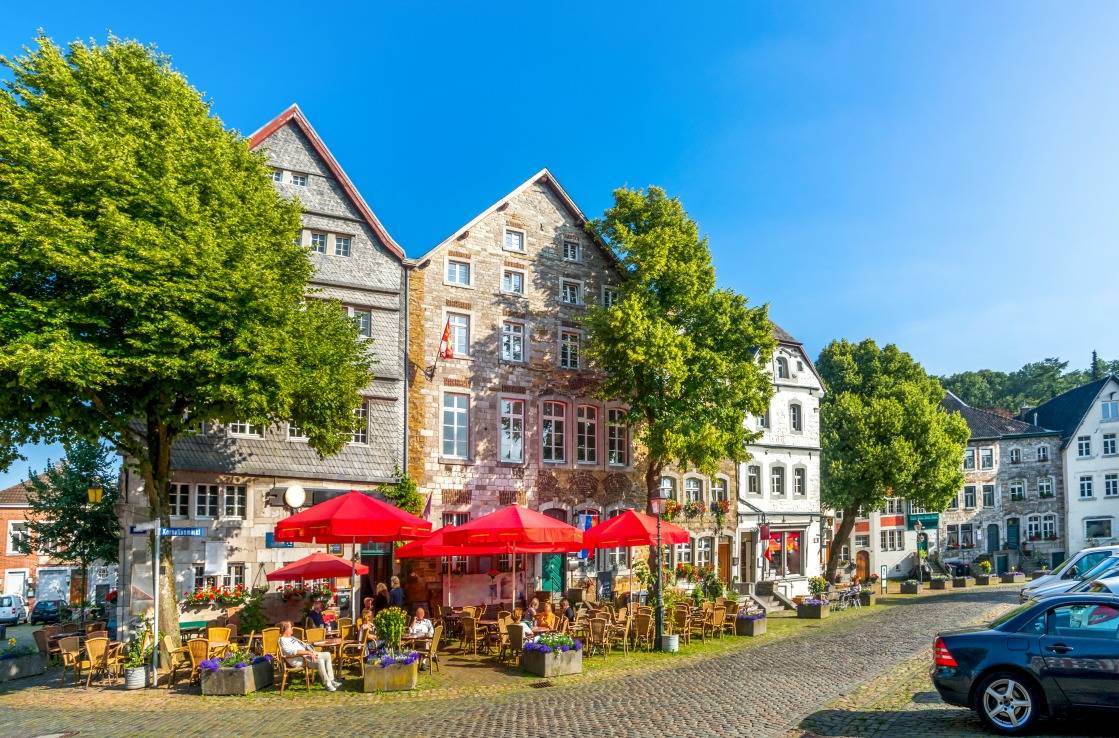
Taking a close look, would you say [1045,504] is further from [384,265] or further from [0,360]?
[0,360]

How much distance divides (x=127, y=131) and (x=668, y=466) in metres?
22.5

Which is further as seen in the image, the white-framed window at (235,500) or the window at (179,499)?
the white-framed window at (235,500)

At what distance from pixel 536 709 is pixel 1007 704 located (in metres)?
7.32

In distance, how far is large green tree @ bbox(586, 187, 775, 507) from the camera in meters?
28.8

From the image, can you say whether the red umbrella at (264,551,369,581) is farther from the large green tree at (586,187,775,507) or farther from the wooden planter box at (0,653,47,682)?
the large green tree at (586,187,775,507)

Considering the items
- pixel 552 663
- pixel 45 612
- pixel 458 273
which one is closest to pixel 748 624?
pixel 552 663

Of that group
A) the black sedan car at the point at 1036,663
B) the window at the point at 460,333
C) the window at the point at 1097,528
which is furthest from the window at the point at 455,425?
the window at the point at 1097,528

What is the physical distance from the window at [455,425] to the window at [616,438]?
5845 millimetres

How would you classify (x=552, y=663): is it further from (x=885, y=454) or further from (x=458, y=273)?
(x=885, y=454)

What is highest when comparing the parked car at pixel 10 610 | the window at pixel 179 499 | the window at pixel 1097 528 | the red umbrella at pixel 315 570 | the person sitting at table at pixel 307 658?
the window at pixel 179 499

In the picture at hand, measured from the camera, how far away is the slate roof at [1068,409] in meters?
58.5

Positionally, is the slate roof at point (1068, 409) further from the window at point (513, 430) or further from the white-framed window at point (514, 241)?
the white-framed window at point (514, 241)

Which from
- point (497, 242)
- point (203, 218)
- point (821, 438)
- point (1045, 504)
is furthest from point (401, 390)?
point (1045, 504)

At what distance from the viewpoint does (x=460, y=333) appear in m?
29.7
